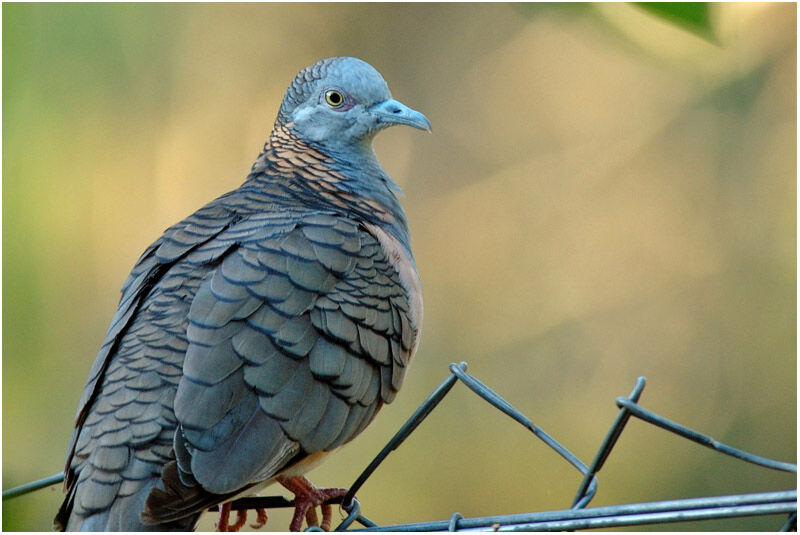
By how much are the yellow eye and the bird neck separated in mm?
128

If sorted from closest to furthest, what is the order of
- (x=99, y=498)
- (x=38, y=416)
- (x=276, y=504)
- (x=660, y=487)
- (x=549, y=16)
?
(x=99, y=498), (x=276, y=504), (x=38, y=416), (x=660, y=487), (x=549, y=16)

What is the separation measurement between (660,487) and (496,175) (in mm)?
1733

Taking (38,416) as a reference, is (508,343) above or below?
above

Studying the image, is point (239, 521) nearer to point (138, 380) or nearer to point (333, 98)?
point (138, 380)

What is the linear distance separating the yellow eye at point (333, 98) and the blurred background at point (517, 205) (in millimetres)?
2043

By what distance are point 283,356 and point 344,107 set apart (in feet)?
3.10

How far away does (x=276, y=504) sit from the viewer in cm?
201

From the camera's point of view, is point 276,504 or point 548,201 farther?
point 548,201

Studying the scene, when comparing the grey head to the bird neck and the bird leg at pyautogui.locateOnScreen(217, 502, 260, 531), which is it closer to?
the bird neck

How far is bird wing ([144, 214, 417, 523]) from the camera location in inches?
71.4

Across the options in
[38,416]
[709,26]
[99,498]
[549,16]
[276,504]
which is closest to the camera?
[709,26]

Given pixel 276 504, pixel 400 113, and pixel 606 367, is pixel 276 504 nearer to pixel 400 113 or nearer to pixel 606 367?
pixel 400 113

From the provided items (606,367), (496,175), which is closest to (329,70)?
(496,175)

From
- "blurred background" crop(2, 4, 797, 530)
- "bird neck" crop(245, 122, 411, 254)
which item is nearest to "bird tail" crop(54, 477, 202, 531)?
"bird neck" crop(245, 122, 411, 254)
